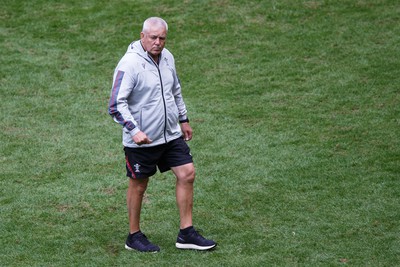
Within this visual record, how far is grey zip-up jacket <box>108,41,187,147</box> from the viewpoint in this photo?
6348mm

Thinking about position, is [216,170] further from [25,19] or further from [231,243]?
[25,19]

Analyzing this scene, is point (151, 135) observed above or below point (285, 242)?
above

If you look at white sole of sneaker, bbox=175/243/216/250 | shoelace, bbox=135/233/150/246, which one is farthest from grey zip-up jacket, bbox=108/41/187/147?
white sole of sneaker, bbox=175/243/216/250

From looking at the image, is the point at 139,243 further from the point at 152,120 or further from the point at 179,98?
the point at 179,98

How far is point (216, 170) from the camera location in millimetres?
8539

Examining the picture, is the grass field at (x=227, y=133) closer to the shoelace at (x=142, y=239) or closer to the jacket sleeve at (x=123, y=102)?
the shoelace at (x=142, y=239)

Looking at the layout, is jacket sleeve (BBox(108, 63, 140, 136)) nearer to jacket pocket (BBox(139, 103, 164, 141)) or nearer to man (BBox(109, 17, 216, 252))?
man (BBox(109, 17, 216, 252))

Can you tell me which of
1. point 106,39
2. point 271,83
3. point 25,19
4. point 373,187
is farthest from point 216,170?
point 25,19

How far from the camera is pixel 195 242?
6.67 meters

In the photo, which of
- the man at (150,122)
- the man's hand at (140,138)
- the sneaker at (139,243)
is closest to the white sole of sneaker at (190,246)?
the man at (150,122)

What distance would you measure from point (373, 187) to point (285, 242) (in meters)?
1.50

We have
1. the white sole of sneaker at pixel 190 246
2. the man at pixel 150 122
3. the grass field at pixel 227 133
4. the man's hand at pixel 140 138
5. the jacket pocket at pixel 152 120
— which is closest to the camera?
the man's hand at pixel 140 138

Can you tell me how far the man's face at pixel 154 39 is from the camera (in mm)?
6383

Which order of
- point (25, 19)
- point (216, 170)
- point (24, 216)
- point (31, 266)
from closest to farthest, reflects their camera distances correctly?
point (31, 266) → point (24, 216) → point (216, 170) → point (25, 19)
